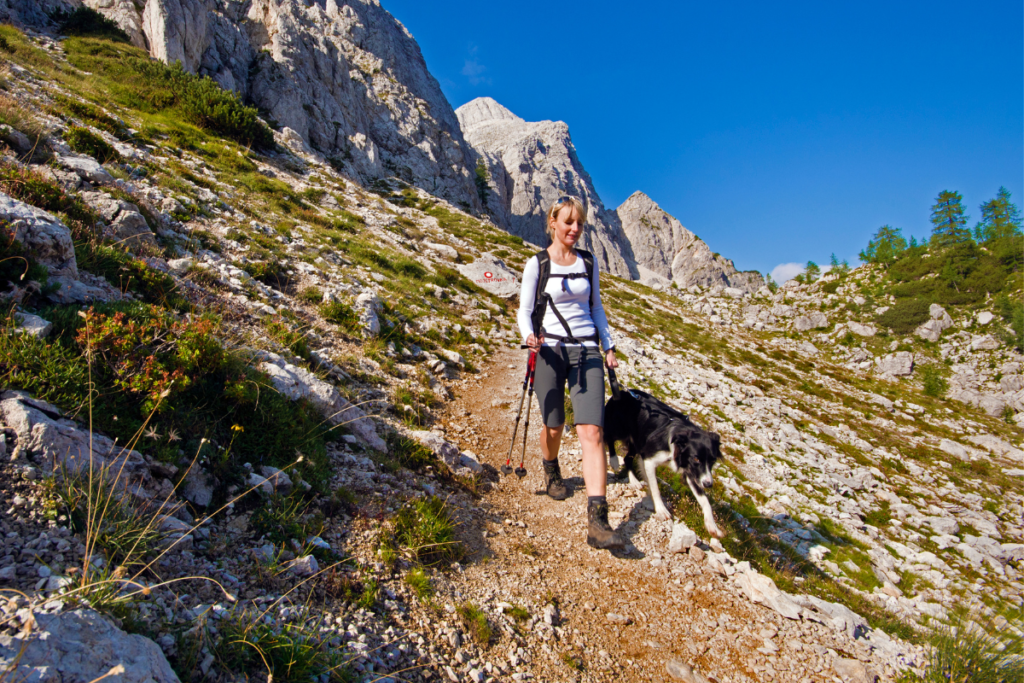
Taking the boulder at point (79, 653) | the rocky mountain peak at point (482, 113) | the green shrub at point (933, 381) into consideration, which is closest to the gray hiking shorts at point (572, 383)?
the boulder at point (79, 653)

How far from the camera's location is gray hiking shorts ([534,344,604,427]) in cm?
458

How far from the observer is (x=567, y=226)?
478 centimetres

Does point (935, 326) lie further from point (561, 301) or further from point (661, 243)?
point (661, 243)

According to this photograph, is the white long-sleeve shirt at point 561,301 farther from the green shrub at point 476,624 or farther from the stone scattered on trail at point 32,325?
the stone scattered on trail at point 32,325

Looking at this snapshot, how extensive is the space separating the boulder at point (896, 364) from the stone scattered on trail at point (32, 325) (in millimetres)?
34287

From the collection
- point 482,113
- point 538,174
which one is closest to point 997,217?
point 538,174

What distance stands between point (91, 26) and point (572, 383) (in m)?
45.0

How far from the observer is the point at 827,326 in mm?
31656

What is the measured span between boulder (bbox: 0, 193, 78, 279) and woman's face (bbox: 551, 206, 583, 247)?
534 cm

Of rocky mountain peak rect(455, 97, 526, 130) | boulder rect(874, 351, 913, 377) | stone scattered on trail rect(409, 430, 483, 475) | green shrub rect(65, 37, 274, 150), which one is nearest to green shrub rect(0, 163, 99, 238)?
stone scattered on trail rect(409, 430, 483, 475)

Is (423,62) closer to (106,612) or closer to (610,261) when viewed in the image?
(610,261)

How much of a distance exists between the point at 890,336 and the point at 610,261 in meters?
111

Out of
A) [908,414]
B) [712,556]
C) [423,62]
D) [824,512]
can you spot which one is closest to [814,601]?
[712,556]

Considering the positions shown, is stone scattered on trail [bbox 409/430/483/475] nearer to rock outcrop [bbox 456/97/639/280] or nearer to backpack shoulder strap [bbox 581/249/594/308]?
backpack shoulder strap [bbox 581/249/594/308]
